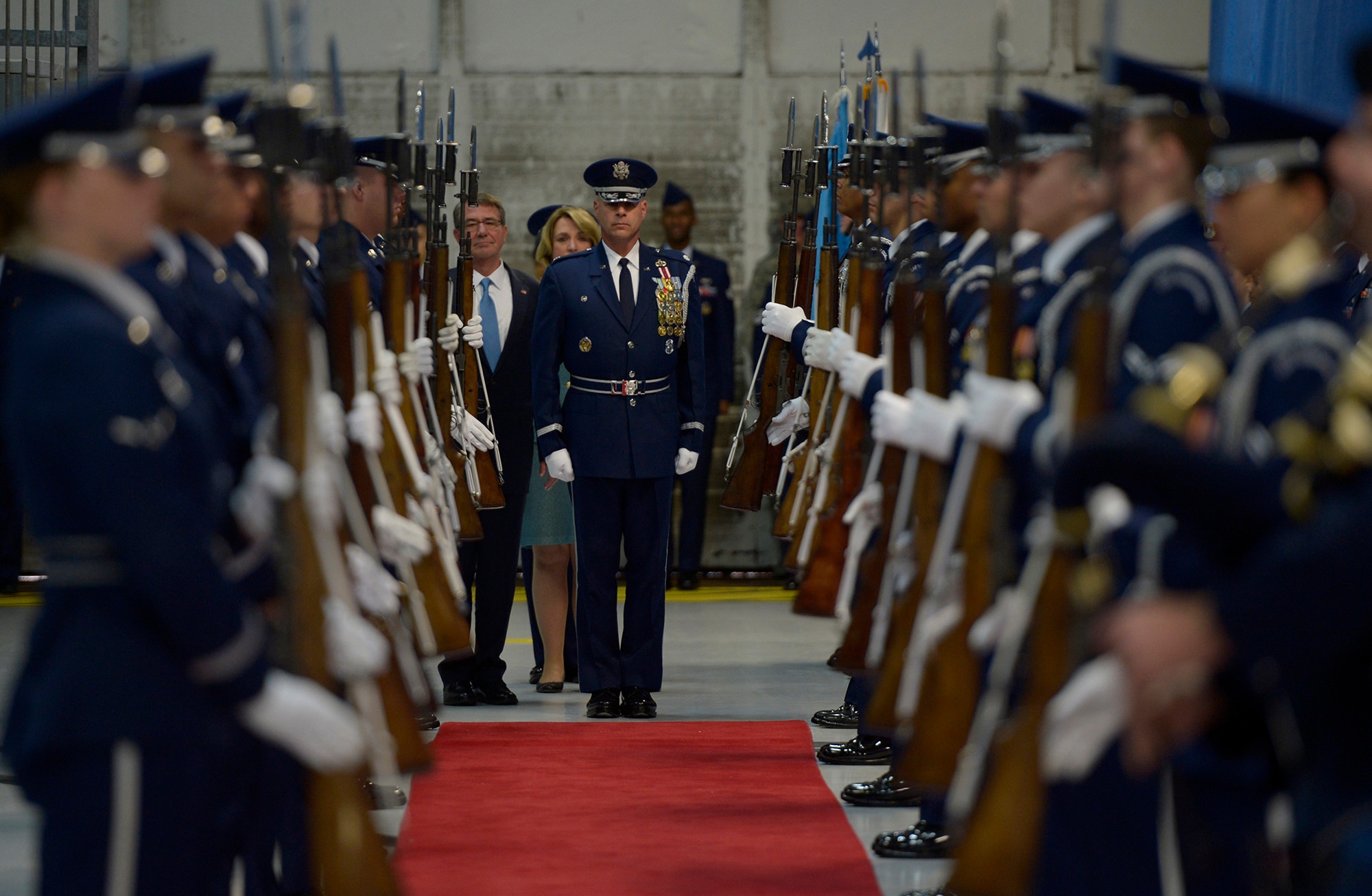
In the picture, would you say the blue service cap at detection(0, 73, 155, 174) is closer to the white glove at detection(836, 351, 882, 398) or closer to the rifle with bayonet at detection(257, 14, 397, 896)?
the rifle with bayonet at detection(257, 14, 397, 896)

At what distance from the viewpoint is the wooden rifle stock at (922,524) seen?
298cm

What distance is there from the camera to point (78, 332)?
6.05 ft

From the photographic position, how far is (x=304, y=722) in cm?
199

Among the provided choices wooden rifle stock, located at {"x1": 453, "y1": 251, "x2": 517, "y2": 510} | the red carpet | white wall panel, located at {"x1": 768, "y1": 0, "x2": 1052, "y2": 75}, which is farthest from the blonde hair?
white wall panel, located at {"x1": 768, "y1": 0, "x2": 1052, "y2": 75}

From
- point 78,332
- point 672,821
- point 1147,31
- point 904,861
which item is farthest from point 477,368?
point 1147,31

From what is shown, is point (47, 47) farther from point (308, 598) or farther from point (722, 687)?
point (308, 598)

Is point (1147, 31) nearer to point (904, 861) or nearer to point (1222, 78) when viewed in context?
point (1222, 78)

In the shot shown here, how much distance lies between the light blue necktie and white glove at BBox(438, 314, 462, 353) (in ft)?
2.28

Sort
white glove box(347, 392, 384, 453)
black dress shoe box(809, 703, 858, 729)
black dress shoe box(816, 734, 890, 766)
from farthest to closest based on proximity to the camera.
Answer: black dress shoe box(809, 703, 858, 729) < black dress shoe box(816, 734, 890, 766) < white glove box(347, 392, 384, 453)

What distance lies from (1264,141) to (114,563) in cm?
155

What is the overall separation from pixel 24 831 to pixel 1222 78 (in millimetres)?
5451

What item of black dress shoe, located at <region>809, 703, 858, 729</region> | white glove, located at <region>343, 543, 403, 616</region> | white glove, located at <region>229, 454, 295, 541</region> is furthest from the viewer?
black dress shoe, located at <region>809, 703, 858, 729</region>

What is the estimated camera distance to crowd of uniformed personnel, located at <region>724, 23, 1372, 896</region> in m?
1.63

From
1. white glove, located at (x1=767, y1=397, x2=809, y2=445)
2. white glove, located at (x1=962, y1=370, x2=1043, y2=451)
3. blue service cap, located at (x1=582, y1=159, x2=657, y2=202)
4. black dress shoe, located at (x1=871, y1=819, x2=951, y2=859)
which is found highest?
blue service cap, located at (x1=582, y1=159, x2=657, y2=202)
